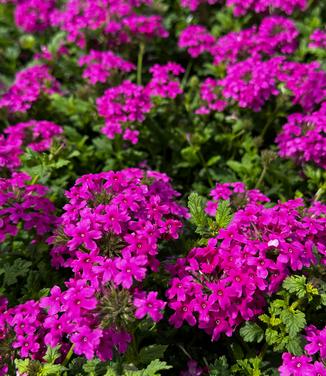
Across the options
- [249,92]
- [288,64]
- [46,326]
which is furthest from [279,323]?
[288,64]

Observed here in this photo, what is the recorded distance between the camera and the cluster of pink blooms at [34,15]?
6281 mm

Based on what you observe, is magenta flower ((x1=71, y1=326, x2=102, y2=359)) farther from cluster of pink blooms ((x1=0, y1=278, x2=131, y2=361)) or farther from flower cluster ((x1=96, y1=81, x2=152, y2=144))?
flower cluster ((x1=96, y1=81, x2=152, y2=144))

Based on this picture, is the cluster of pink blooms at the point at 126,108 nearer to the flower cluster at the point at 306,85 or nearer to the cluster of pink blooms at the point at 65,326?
the flower cluster at the point at 306,85

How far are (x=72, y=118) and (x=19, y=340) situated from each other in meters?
2.76

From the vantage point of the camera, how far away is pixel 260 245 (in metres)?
2.90

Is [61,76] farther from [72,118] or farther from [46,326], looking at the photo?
[46,326]

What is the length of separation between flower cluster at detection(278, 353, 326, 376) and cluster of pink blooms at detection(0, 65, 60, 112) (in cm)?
349

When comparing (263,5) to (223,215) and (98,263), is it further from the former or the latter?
(98,263)

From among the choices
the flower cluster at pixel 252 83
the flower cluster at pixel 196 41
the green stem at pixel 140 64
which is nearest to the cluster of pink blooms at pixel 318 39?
Answer: the flower cluster at pixel 252 83

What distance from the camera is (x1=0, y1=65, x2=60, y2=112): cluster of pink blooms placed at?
16.2 feet

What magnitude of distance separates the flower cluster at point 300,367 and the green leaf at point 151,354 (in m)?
0.71

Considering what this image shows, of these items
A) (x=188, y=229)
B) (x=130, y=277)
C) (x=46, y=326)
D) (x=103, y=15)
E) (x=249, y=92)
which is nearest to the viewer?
(x=130, y=277)

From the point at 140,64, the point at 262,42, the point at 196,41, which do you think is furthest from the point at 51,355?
the point at 196,41

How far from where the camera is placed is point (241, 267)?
114 inches
